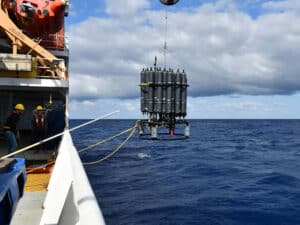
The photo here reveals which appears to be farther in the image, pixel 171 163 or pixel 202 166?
pixel 171 163

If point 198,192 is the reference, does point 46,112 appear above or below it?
above

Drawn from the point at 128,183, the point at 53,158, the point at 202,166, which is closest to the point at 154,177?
the point at 128,183

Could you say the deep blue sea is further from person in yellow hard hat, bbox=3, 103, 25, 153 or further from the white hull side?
the white hull side

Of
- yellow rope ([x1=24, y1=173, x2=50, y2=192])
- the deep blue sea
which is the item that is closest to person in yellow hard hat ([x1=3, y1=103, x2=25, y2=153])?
yellow rope ([x1=24, y1=173, x2=50, y2=192])

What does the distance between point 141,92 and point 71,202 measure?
20.3 feet

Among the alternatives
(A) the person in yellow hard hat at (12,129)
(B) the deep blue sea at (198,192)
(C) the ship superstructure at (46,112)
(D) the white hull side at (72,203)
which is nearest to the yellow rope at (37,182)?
(C) the ship superstructure at (46,112)

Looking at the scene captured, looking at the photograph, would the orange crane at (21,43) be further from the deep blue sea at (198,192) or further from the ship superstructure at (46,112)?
the deep blue sea at (198,192)

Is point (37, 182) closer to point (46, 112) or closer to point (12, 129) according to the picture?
point (12, 129)

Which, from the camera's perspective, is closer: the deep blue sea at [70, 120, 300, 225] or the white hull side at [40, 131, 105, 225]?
the white hull side at [40, 131, 105, 225]

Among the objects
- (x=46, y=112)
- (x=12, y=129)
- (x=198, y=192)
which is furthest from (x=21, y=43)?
(x=198, y=192)

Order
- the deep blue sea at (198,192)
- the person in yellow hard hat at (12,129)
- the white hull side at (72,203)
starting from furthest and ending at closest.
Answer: the person in yellow hard hat at (12,129), the deep blue sea at (198,192), the white hull side at (72,203)

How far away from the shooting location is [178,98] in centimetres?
909

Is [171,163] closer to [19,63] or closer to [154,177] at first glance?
[154,177]

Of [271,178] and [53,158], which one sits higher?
[53,158]
